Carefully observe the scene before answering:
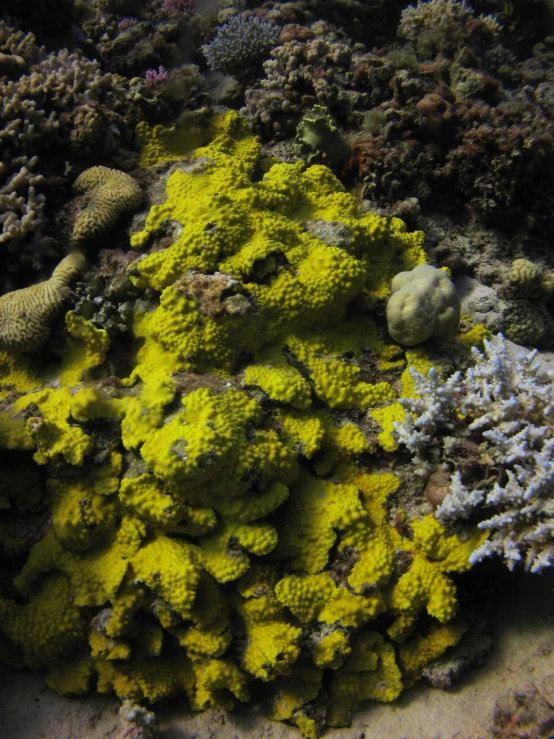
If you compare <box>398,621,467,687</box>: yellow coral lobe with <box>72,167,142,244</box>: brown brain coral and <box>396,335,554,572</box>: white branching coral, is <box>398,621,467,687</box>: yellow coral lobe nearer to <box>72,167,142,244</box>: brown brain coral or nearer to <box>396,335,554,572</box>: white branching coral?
<box>396,335,554,572</box>: white branching coral

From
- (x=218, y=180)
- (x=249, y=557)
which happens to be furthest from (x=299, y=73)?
(x=249, y=557)

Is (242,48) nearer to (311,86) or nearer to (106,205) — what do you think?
(311,86)

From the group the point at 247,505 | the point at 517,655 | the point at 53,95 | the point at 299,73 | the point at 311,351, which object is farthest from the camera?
the point at 299,73

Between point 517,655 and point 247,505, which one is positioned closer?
point 247,505

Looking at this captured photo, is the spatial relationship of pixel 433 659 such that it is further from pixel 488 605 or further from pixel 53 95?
pixel 53 95

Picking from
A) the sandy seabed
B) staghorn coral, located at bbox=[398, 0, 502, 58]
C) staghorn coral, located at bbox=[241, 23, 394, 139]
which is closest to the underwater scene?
the sandy seabed

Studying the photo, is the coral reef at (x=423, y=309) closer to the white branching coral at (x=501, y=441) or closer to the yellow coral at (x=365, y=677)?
the white branching coral at (x=501, y=441)
